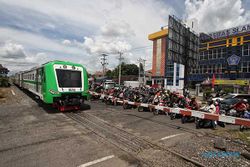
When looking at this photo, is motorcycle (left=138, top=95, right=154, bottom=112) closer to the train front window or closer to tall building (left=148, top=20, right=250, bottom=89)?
the train front window

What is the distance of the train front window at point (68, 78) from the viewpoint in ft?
33.0

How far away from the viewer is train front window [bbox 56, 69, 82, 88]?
1005 centimetres

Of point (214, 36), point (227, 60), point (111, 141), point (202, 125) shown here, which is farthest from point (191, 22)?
point (111, 141)

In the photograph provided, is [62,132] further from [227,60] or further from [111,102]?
[227,60]

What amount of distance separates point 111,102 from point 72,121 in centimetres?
626

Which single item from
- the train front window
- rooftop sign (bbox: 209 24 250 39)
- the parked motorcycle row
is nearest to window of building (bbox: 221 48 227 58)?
rooftop sign (bbox: 209 24 250 39)

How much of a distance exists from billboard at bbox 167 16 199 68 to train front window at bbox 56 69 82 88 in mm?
29556

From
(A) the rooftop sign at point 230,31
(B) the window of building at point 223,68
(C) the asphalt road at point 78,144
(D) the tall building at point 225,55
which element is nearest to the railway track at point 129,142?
(C) the asphalt road at point 78,144

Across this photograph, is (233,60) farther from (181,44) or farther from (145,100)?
(145,100)

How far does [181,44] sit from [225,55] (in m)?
10.4

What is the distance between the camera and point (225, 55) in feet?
130

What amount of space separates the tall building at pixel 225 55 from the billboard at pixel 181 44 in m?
2.65

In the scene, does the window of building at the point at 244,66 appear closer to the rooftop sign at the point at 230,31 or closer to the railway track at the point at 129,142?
Answer: the rooftop sign at the point at 230,31

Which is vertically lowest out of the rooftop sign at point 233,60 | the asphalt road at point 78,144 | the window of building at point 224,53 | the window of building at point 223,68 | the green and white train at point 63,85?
the asphalt road at point 78,144
